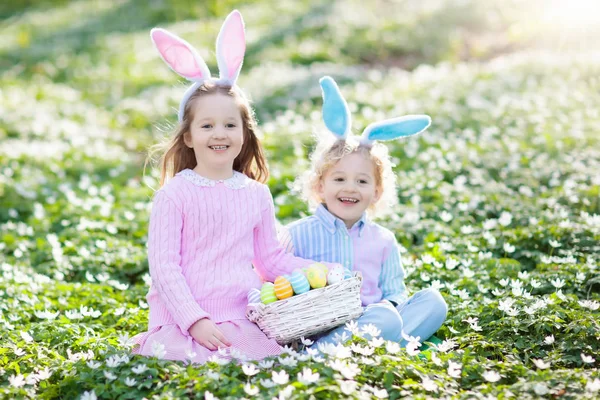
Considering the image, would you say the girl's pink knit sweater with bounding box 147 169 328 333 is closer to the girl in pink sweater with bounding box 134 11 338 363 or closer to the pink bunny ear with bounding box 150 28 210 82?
the girl in pink sweater with bounding box 134 11 338 363

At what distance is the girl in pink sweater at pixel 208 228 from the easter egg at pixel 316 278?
28 cm

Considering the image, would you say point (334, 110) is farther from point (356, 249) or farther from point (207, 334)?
point (207, 334)

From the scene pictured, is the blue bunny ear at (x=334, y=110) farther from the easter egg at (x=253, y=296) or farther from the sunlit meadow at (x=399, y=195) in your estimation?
the easter egg at (x=253, y=296)

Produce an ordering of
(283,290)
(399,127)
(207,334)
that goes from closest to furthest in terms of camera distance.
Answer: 1. (207,334)
2. (283,290)
3. (399,127)

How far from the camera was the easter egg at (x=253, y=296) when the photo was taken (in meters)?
3.54

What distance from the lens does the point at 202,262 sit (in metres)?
3.57

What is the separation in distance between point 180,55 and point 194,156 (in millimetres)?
525

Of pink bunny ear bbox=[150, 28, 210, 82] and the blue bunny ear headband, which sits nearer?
pink bunny ear bbox=[150, 28, 210, 82]

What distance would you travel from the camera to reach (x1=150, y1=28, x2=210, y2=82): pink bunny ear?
366 cm

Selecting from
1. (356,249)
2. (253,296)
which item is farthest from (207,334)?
(356,249)

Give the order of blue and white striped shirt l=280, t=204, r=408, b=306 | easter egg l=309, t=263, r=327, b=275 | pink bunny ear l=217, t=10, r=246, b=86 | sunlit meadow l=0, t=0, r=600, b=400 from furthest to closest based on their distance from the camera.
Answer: blue and white striped shirt l=280, t=204, r=408, b=306, pink bunny ear l=217, t=10, r=246, b=86, easter egg l=309, t=263, r=327, b=275, sunlit meadow l=0, t=0, r=600, b=400

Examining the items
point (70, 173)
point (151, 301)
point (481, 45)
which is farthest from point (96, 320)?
point (481, 45)

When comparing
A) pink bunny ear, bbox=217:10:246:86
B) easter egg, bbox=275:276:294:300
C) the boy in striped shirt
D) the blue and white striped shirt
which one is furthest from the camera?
the blue and white striped shirt

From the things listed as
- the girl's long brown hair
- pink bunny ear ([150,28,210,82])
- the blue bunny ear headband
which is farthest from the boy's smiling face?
pink bunny ear ([150,28,210,82])
